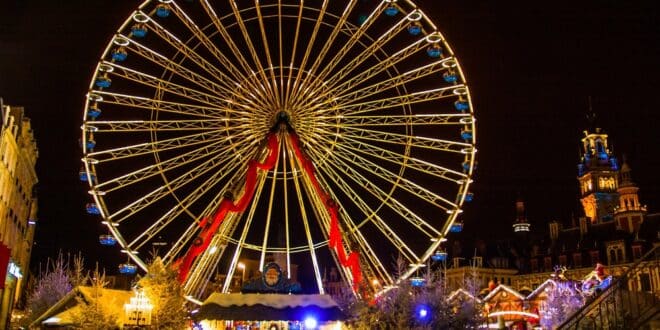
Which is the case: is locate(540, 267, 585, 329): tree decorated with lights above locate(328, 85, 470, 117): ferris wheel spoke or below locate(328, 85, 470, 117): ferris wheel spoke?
below

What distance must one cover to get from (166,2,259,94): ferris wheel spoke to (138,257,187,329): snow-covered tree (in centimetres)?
922

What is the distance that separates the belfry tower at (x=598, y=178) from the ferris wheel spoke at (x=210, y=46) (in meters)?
79.2

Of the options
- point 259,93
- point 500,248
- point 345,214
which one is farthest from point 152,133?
point 500,248

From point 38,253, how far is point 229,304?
62.3m

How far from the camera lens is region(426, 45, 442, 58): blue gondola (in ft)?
96.5

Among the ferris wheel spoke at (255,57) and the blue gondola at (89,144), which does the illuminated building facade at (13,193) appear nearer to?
the blue gondola at (89,144)

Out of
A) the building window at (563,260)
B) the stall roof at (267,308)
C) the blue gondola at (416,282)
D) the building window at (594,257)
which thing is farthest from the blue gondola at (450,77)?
the building window at (563,260)

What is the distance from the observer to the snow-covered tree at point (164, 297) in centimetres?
2284

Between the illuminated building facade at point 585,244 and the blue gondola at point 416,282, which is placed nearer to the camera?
the blue gondola at point 416,282

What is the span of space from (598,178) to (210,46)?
289 feet

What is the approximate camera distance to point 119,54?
27703mm

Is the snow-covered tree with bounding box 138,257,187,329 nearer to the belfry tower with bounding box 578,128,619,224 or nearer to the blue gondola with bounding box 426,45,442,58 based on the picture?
the blue gondola with bounding box 426,45,442,58

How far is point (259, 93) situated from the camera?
28656 mm

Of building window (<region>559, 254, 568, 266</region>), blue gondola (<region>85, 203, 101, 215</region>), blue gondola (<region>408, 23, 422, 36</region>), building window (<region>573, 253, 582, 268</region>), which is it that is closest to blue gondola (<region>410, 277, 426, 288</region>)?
blue gondola (<region>408, 23, 422, 36</region>)
